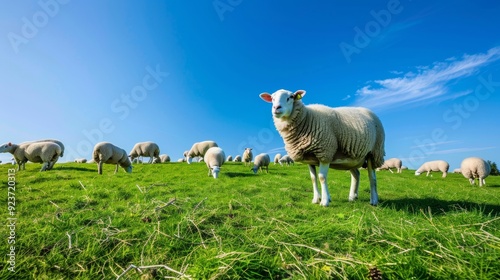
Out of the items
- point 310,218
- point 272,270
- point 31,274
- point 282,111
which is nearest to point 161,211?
point 31,274

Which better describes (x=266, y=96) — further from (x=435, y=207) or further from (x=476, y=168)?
(x=476, y=168)

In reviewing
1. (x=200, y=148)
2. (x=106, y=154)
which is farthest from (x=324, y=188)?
(x=200, y=148)

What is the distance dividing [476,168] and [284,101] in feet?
75.4

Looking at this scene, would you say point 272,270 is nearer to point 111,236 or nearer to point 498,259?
point 498,259

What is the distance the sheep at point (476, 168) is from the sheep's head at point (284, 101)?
72.9 ft

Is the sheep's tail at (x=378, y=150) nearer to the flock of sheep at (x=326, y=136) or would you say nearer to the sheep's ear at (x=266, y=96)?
the flock of sheep at (x=326, y=136)

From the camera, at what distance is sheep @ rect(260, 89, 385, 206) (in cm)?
658

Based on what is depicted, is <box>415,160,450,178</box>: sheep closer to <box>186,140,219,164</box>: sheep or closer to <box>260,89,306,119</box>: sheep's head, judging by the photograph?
<box>186,140,219,164</box>: sheep

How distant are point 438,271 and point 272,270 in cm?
123

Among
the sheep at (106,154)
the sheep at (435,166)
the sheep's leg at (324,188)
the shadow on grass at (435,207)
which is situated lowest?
the shadow on grass at (435,207)

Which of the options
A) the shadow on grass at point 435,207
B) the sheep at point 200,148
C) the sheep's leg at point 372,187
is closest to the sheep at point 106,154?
the sheep at point 200,148

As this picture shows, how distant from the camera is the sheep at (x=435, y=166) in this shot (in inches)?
1286

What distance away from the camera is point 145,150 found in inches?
1305

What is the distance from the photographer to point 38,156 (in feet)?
61.2
